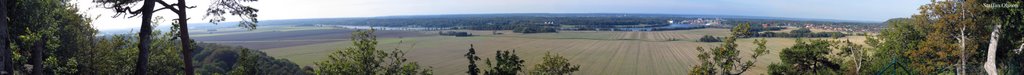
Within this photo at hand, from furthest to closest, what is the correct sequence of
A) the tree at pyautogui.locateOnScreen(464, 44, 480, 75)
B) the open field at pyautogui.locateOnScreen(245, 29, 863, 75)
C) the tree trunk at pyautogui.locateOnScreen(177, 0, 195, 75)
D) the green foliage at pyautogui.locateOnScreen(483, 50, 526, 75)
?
1. the open field at pyautogui.locateOnScreen(245, 29, 863, 75)
2. the green foliage at pyautogui.locateOnScreen(483, 50, 526, 75)
3. the tree at pyautogui.locateOnScreen(464, 44, 480, 75)
4. the tree trunk at pyautogui.locateOnScreen(177, 0, 195, 75)

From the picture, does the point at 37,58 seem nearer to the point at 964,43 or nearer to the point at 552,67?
the point at 552,67

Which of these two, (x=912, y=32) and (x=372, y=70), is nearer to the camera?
(x=372, y=70)

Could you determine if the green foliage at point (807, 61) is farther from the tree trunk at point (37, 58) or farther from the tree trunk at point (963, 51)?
the tree trunk at point (37, 58)

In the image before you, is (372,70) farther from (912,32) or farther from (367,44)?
Answer: (912,32)

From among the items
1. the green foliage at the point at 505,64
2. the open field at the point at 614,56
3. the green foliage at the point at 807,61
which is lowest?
the open field at the point at 614,56

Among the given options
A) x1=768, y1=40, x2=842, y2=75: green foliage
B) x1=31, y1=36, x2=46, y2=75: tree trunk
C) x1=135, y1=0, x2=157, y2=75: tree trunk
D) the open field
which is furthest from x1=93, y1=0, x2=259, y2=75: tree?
the open field

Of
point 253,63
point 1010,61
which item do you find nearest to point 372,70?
point 253,63

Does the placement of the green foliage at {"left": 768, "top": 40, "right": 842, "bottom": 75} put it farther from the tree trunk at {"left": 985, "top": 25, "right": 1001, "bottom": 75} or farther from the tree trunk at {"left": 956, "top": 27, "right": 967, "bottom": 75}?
the tree trunk at {"left": 985, "top": 25, "right": 1001, "bottom": 75}

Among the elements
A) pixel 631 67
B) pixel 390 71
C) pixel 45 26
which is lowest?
pixel 631 67

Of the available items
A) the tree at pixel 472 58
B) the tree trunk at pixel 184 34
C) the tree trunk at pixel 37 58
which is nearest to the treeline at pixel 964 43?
the tree at pixel 472 58

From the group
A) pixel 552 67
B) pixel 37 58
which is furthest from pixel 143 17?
pixel 552 67

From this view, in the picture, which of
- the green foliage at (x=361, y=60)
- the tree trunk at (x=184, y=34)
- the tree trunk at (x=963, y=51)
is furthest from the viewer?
the green foliage at (x=361, y=60)
